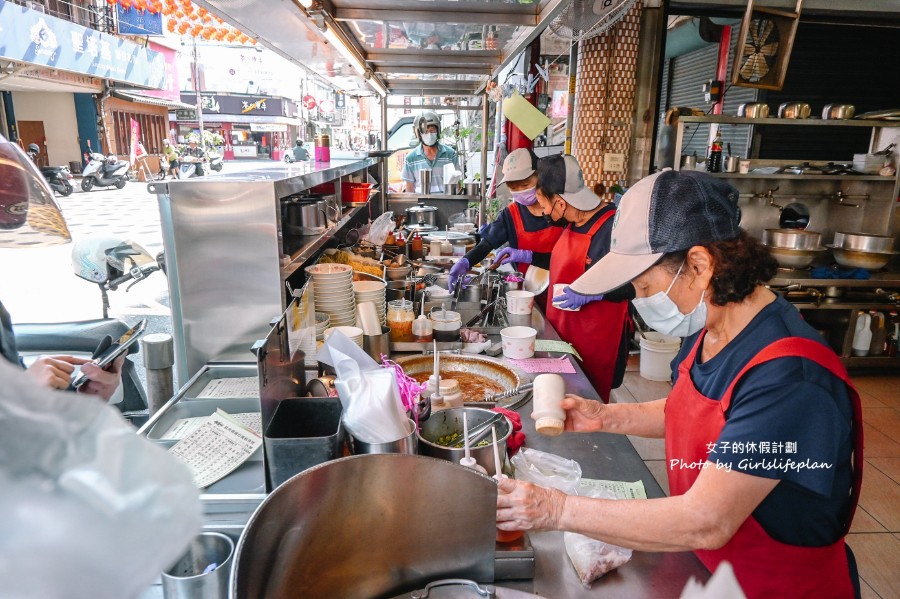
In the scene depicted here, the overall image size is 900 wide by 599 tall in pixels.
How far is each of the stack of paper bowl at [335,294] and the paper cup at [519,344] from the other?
0.75 m

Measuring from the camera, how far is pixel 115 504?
0.43 meters

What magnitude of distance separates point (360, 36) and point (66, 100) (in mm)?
23156

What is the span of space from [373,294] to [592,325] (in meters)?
1.31

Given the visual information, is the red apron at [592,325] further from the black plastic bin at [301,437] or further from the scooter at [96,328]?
the scooter at [96,328]

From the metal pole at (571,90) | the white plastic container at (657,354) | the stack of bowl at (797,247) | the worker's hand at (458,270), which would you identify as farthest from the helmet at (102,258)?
the stack of bowl at (797,247)

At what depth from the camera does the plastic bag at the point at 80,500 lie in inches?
15.2

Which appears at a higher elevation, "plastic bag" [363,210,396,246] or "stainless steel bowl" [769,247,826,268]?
"plastic bag" [363,210,396,246]

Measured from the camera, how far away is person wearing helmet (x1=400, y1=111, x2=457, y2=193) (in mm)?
7613

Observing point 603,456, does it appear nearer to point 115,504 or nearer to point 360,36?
point 115,504

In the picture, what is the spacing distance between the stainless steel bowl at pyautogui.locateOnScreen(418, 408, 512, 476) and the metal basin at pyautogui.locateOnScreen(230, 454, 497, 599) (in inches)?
10.4

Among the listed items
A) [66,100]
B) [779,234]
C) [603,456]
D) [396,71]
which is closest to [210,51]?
[66,100]

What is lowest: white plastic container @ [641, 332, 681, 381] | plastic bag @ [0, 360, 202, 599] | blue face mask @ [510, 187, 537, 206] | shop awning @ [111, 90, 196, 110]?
white plastic container @ [641, 332, 681, 381]

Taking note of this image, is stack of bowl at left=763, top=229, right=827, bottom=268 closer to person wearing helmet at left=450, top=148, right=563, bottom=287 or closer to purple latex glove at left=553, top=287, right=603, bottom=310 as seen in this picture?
person wearing helmet at left=450, top=148, right=563, bottom=287

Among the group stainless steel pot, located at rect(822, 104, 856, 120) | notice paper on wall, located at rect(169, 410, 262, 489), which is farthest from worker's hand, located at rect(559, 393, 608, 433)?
stainless steel pot, located at rect(822, 104, 856, 120)
